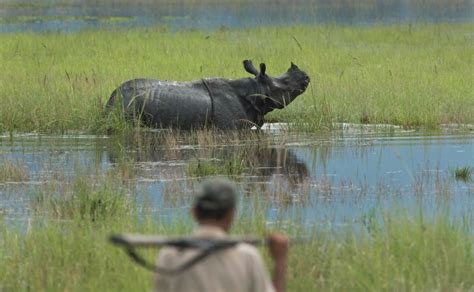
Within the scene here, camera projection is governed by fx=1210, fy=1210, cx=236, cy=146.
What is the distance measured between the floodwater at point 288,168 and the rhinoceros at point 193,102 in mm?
308

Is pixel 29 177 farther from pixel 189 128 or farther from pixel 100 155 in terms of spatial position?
pixel 189 128

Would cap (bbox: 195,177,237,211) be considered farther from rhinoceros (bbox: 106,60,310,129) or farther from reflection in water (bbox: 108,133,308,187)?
rhinoceros (bbox: 106,60,310,129)

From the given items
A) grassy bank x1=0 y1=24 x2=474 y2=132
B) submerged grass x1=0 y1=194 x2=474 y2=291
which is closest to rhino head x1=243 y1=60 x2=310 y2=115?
grassy bank x1=0 y1=24 x2=474 y2=132

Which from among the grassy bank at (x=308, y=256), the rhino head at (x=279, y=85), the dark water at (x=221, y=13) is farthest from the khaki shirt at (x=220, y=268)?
the dark water at (x=221, y=13)

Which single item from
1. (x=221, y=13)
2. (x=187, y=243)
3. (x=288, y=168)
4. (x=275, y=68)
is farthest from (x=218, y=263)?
(x=221, y=13)

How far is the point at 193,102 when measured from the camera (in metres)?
15.1

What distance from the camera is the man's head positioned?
4.22 m

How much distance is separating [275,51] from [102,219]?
1410 centimetres

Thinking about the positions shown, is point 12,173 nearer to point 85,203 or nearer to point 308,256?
point 85,203

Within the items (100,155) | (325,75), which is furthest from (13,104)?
(325,75)

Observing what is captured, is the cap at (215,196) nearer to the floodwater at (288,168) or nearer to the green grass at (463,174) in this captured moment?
the floodwater at (288,168)

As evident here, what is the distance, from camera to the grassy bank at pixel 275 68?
51.9 feet

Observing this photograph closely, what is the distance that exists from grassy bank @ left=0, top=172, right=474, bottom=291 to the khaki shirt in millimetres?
2308

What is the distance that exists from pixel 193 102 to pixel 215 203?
35.8 ft
